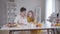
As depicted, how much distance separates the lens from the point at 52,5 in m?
4.03

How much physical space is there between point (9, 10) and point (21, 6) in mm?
415

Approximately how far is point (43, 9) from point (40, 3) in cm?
22

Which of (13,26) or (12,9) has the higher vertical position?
(12,9)

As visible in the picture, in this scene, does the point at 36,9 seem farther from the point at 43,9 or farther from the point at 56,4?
the point at 56,4

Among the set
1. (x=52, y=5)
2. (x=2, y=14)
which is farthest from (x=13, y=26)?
(x=52, y=5)

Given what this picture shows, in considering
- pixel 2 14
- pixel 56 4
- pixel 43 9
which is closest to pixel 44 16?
pixel 43 9

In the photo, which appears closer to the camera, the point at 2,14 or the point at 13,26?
the point at 13,26

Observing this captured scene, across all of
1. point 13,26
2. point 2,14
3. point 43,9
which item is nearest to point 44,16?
point 43,9

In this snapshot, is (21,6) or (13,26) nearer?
(13,26)

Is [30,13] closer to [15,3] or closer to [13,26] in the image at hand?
[15,3]

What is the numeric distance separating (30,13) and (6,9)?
2.61ft

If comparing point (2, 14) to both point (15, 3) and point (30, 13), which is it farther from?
point (30, 13)

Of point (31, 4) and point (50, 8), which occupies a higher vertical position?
point (31, 4)

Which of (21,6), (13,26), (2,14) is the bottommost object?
(13,26)
